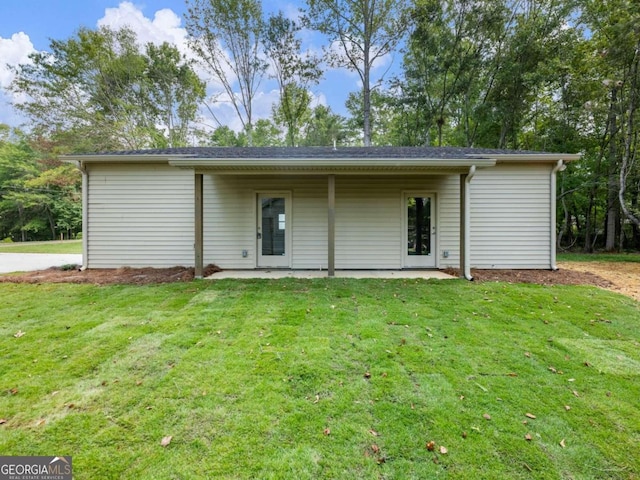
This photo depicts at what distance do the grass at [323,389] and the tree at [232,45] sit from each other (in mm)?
14317

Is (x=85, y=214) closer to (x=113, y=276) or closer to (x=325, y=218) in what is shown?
(x=113, y=276)

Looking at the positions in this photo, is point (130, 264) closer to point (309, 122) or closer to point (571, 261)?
point (571, 261)

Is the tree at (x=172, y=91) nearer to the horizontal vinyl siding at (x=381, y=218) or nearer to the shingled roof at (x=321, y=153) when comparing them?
the shingled roof at (x=321, y=153)

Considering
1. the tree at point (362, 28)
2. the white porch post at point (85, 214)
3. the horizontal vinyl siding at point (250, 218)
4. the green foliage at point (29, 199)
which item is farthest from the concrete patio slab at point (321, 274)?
the green foliage at point (29, 199)

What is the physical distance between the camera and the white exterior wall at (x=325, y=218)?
7.05 meters

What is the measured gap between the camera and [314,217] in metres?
7.14

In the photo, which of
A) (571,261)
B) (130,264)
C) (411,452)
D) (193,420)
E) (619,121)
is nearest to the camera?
(411,452)

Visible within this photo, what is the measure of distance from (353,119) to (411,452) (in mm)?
20593

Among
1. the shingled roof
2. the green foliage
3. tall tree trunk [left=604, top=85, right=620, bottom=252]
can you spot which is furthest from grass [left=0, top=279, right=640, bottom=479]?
the green foliage

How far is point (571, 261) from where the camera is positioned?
9.19 meters

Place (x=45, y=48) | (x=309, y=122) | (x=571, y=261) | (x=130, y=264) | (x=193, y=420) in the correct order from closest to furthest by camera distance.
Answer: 1. (x=193, y=420)
2. (x=130, y=264)
3. (x=571, y=261)
4. (x=45, y=48)
5. (x=309, y=122)

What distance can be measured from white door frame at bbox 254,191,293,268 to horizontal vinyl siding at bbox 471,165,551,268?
4.51 meters

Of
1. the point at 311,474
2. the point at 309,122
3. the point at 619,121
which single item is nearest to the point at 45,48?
the point at 309,122

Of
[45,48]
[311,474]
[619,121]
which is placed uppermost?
[45,48]
